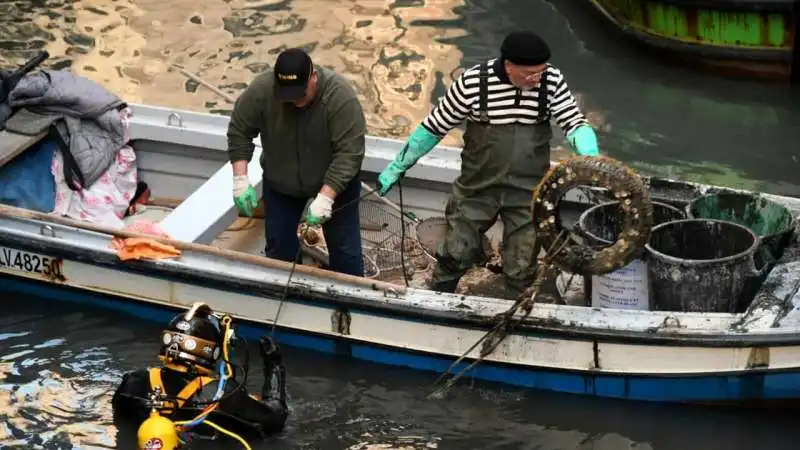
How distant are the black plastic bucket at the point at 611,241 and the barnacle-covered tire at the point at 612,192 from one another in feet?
1.00

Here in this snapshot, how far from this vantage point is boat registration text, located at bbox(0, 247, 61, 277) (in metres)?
8.13

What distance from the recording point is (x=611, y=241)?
7.55 meters

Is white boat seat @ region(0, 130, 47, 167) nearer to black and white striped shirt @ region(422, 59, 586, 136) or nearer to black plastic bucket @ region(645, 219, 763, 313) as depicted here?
black and white striped shirt @ region(422, 59, 586, 136)

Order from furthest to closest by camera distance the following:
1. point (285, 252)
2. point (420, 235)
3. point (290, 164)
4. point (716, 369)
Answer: point (420, 235) < point (285, 252) < point (290, 164) < point (716, 369)

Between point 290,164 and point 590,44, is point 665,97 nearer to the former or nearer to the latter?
point 590,44

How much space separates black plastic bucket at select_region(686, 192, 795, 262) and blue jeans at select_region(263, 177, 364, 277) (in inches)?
80.5

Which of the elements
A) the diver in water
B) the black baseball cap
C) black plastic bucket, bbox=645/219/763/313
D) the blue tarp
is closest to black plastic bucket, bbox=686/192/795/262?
black plastic bucket, bbox=645/219/763/313

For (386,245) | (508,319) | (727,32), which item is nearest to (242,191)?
(386,245)

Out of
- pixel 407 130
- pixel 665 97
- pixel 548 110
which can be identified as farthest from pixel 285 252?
pixel 665 97

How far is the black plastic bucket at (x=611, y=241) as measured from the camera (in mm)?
7254

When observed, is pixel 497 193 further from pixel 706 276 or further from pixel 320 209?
pixel 706 276

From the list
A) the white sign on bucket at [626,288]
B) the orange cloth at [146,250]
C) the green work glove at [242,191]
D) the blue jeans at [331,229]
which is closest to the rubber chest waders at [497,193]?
the white sign on bucket at [626,288]

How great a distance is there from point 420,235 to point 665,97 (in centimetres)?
517

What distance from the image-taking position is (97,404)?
762 centimetres
